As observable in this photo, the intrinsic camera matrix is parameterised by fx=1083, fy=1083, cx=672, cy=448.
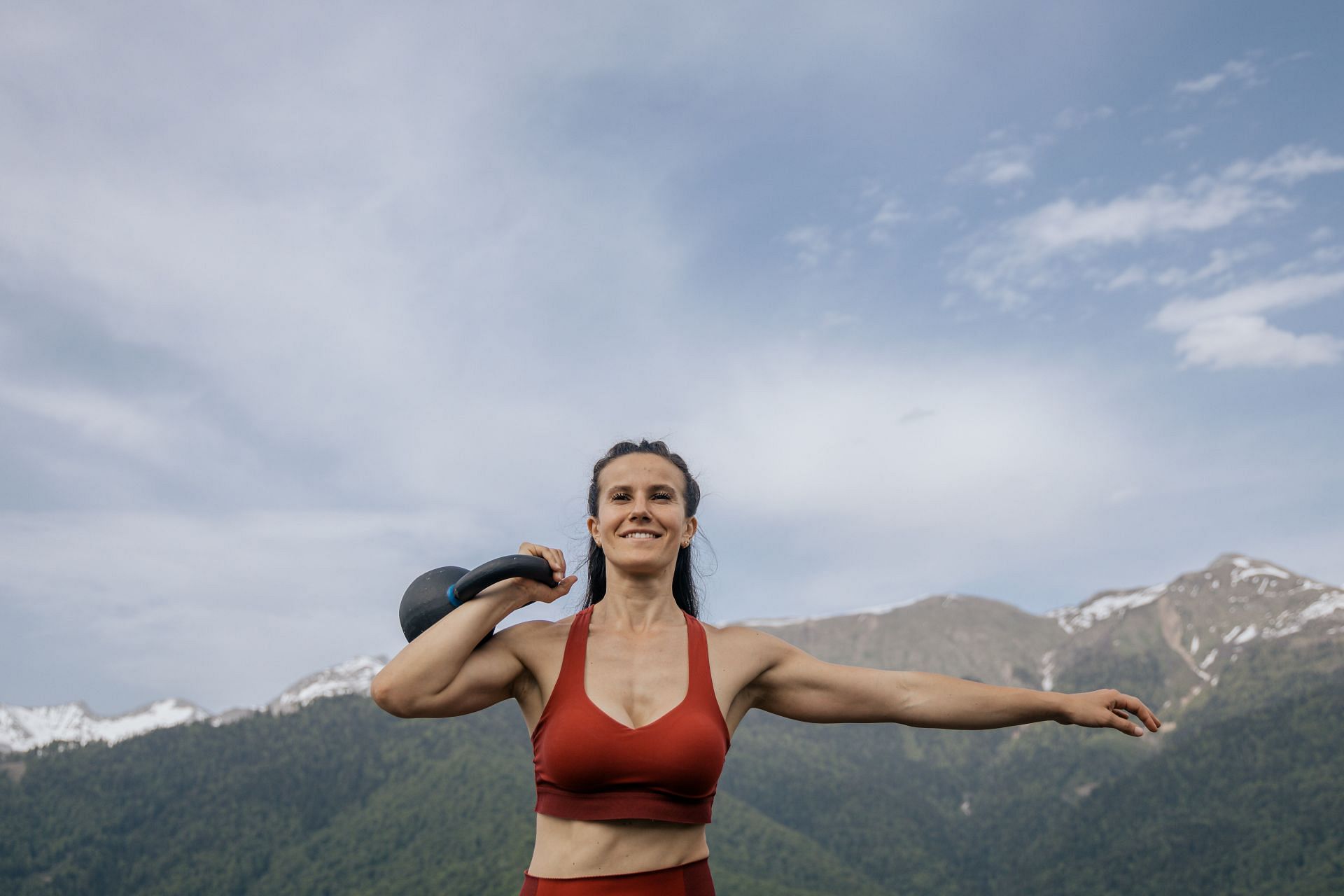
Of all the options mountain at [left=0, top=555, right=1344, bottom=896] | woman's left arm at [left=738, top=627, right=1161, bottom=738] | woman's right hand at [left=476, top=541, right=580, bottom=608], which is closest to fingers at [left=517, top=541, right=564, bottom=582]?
woman's right hand at [left=476, top=541, right=580, bottom=608]

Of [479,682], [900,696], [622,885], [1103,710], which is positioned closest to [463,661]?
[479,682]

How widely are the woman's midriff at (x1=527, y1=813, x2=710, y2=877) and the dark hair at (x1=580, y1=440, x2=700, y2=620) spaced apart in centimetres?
94

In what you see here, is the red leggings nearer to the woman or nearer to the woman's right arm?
the woman

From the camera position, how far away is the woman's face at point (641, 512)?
11.9ft

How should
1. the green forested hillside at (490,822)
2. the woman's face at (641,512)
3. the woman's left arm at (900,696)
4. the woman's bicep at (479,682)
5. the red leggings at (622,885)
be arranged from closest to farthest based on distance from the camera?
the red leggings at (622,885) → the woman's bicep at (479,682) → the woman's face at (641,512) → the woman's left arm at (900,696) → the green forested hillside at (490,822)

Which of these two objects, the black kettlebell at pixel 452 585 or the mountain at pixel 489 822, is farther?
the mountain at pixel 489 822

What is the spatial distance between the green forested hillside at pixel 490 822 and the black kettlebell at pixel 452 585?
11987cm

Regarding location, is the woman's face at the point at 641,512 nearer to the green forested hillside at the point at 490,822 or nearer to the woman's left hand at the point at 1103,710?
the woman's left hand at the point at 1103,710

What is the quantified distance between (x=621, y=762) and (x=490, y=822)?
144 meters

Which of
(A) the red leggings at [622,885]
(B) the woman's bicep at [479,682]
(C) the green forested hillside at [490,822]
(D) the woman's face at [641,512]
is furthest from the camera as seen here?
(C) the green forested hillside at [490,822]

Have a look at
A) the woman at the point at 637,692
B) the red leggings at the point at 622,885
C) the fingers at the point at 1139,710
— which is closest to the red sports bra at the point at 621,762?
the woman at the point at 637,692

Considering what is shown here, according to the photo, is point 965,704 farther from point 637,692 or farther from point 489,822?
point 489,822

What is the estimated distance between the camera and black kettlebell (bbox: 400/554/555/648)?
3.43 metres

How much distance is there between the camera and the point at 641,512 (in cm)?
364
